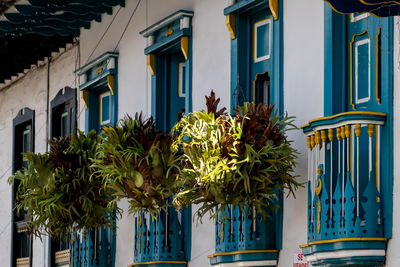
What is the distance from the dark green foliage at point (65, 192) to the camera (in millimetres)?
13508

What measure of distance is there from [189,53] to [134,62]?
1622 mm

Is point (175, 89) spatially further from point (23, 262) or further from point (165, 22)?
point (23, 262)

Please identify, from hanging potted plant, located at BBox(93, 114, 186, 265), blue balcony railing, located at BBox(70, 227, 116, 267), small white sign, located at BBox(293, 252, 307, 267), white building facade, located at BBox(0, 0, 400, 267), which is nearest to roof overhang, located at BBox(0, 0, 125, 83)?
white building facade, located at BBox(0, 0, 400, 267)

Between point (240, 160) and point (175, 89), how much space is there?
3708 millimetres

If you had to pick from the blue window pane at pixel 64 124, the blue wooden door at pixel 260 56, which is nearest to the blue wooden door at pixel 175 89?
the blue wooden door at pixel 260 56

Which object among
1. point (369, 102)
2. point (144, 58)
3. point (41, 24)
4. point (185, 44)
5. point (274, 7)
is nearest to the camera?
point (369, 102)

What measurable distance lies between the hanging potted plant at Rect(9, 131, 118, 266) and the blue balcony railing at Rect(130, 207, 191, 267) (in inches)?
22.5

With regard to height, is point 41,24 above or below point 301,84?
above

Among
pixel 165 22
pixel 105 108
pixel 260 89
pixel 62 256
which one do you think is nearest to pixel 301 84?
pixel 260 89

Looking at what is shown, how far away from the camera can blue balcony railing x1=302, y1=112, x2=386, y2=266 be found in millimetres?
9391

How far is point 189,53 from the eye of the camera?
1324 centimetres

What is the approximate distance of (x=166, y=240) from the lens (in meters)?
13.0

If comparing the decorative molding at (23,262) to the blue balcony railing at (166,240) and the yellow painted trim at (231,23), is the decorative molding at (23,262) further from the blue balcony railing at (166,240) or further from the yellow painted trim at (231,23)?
the yellow painted trim at (231,23)

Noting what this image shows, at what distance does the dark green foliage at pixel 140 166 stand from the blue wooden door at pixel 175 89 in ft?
5.74
